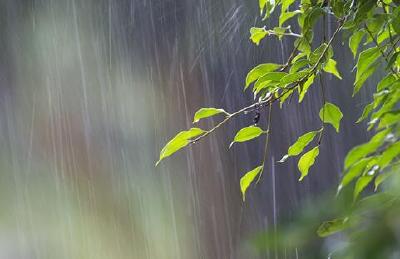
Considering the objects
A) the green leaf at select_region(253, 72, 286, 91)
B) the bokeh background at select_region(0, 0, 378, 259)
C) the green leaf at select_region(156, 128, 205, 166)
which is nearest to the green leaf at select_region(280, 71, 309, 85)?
the green leaf at select_region(253, 72, 286, 91)

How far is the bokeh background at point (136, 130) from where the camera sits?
85.4 inches

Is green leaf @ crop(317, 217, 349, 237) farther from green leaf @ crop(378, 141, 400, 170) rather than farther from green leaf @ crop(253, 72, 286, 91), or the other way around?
green leaf @ crop(253, 72, 286, 91)

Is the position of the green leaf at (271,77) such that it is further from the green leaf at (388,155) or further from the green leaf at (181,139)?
the green leaf at (388,155)

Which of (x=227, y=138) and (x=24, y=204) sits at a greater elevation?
(x=227, y=138)

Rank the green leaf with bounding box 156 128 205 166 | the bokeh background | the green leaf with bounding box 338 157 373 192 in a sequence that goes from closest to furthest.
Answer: the green leaf with bounding box 338 157 373 192
the green leaf with bounding box 156 128 205 166
the bokeh background

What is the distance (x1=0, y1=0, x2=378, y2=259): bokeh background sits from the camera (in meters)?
2.17

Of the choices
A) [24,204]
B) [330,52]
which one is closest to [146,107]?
[24,204]

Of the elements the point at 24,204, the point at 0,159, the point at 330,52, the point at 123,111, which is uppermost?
the point at 330,52

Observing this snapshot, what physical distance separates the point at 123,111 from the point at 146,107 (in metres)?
0.12

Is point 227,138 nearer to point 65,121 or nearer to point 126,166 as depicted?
point 126,166

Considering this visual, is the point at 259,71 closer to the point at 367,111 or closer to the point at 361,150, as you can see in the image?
the point at 367,111

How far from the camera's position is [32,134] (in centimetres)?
264

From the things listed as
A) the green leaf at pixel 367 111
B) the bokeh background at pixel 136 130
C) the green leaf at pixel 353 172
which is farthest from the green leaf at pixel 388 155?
the bokeh background at pixel 136 130

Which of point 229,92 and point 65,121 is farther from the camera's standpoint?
point 65,121
